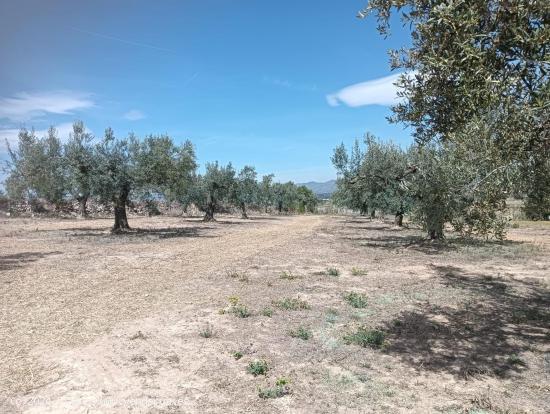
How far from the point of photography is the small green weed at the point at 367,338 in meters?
8.05

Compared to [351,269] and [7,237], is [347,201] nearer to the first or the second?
[351,269]

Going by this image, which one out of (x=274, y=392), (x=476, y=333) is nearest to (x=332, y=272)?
(x=476, y=333)

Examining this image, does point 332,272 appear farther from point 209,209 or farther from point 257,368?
point 209,209

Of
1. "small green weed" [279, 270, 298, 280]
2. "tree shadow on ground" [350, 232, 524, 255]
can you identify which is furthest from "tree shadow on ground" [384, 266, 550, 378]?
"tree shadow on ground" [350, 232, 524, 255]

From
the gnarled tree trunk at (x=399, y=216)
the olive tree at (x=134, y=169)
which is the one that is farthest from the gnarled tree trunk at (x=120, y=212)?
the gnarled tree trunk at (x=399, y=216)

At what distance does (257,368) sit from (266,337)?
1.63 metres

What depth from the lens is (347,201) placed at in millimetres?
36406

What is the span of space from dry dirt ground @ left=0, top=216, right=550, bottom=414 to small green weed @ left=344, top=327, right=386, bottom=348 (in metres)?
0.16

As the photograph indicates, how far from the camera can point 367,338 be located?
8.16 metres

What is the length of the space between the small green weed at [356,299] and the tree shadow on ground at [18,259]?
1136 centimetres

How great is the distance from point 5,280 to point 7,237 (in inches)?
550

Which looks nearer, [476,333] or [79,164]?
[476,333]

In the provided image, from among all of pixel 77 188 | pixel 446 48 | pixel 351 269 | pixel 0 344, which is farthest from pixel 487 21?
pixel 77 188

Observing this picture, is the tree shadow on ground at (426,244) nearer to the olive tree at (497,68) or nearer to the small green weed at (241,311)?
the small green weed at (241,311)
